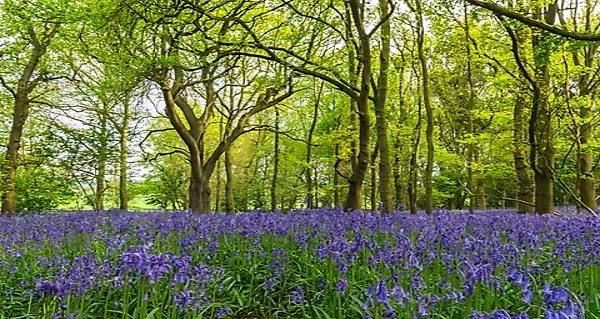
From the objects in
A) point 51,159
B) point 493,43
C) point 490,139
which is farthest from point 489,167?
point 51,159

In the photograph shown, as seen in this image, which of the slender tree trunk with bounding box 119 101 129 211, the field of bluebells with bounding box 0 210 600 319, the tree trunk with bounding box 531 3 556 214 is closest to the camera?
the field of bluebells with bounding box 0 210 600 319

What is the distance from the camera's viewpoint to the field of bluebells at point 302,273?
324 cm

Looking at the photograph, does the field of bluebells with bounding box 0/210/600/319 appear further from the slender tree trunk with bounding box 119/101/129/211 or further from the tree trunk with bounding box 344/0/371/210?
the slender tree trunk with bounding box 119/101/129/211

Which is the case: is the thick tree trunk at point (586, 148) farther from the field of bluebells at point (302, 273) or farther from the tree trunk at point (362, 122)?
the field of bluebells at point (302, 273)

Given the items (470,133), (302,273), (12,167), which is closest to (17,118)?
(12,167)

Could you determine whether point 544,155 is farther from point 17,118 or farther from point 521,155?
point 17,118

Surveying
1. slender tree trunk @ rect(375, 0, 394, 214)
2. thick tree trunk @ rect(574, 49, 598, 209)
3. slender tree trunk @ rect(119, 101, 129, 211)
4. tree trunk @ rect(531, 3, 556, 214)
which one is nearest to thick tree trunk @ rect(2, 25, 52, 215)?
slender tree trunk @ rect(119, 101, 129, 211)

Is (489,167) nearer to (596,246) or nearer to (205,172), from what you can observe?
(205,172)

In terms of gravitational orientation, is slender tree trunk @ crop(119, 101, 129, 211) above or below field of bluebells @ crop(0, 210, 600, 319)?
above

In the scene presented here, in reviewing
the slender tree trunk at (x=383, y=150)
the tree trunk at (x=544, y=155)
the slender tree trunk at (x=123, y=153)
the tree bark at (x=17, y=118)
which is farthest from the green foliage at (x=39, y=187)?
the tree trunk at (x=544, y=155)

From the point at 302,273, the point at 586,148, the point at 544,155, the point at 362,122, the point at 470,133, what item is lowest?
the point at 302,273

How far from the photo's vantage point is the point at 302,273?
5.12 metres

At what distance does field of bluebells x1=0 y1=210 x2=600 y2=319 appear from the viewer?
10.6ft

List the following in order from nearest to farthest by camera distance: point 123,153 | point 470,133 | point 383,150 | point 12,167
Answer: point 383,150 → point 12,167 → point 470,133 → point 123,153
